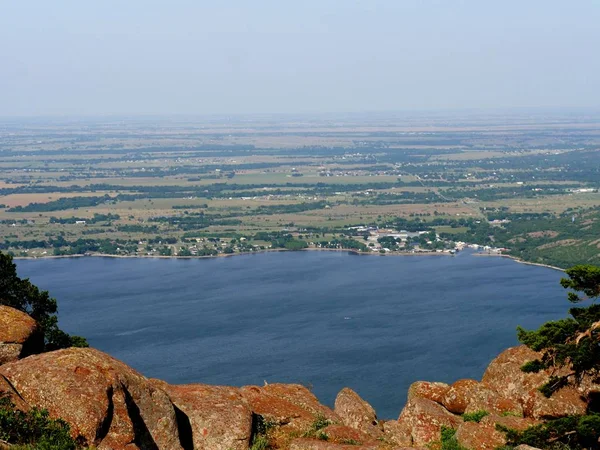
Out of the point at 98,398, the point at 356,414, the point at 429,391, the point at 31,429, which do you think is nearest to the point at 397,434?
the point at 356,414

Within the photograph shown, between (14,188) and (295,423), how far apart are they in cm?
14554

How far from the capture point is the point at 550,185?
14825 centimetres

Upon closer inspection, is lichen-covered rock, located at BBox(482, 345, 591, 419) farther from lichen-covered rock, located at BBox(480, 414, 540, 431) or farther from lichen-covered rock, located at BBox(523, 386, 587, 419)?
lichen-covered rock, located at BBox(480, 414, 540, 431)

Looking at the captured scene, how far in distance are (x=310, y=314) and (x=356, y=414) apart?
1865 inches

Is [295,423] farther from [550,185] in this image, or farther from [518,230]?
[550,185]

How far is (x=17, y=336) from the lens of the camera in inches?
572

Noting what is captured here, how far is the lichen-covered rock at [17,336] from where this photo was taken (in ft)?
46.5

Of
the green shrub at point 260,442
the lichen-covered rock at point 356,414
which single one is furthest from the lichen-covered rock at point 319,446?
the lichen-covered rock at point 356,414

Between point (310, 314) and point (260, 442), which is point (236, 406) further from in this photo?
point (310, 314)

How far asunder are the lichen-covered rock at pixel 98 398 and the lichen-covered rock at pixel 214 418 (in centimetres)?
58

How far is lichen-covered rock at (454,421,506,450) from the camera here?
14734mm

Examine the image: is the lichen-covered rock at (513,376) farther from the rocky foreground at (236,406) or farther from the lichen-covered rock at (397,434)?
the lichen-covered rock at (397,434)

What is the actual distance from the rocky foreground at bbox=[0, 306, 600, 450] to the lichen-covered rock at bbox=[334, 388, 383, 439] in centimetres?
3

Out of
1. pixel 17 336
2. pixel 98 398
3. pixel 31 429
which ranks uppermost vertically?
pixel 17 336
